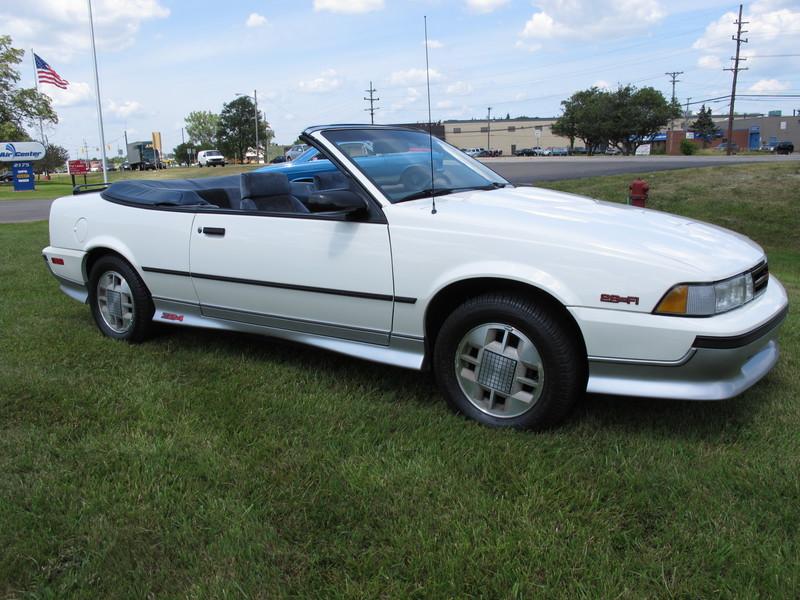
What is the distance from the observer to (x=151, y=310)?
4570 mm

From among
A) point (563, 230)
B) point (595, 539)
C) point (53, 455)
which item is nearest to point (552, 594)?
point (595, 539)

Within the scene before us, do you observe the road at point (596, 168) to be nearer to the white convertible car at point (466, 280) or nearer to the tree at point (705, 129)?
the white convertible car at point (466, 280)

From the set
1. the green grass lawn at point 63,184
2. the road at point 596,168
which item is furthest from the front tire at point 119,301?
the green grass lawn at point 63,184

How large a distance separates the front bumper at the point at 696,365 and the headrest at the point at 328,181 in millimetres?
2456

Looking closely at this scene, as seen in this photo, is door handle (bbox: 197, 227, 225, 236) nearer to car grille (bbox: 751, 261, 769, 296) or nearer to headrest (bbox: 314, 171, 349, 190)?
headrest (bbox: 314, 171, 349, 190)

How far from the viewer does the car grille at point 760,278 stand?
10.4 feet

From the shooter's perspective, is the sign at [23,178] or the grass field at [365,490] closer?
the grass field at [365,490]

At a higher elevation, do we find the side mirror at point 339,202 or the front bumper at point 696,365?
the side mirror at point 339,202

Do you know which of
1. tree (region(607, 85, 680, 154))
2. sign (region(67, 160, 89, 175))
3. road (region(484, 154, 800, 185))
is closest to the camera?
sign (region(67, 160, 89, 175))

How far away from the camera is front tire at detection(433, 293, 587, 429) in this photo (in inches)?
119

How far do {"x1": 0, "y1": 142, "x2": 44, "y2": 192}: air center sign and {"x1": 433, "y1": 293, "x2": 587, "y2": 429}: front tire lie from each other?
3544cm

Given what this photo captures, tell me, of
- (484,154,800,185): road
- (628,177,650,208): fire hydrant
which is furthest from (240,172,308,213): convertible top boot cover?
(484,154,800,185): road

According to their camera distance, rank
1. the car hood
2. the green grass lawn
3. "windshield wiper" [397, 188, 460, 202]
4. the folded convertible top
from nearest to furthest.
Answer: the car hood, "windshield wiper" [397, 188, 460, 202], the folded convertible top, the green grass lawn

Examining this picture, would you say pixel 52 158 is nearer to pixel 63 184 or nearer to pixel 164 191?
pixel 63 184
